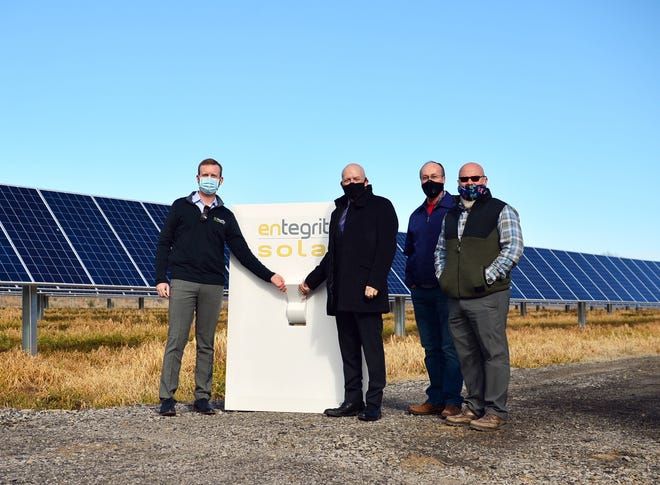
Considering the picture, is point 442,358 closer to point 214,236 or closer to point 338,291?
point 338,291

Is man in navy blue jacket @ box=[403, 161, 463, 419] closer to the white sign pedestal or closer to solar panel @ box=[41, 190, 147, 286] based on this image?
the white sign pedestal

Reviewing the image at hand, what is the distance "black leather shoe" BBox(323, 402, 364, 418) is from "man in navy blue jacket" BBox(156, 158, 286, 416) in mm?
1135

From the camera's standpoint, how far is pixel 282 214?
7.41 m

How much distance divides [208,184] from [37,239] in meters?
7.82

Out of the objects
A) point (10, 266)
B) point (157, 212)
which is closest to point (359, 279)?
point (10, 266)

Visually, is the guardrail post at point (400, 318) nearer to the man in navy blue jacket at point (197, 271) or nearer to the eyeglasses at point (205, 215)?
the man in navy blue jacket at point (197, 271)

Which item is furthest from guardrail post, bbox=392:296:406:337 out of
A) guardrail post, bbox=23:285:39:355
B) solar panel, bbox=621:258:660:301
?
solar panel, bbox=621:258:660:301

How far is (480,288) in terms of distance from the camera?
6203 millimetres

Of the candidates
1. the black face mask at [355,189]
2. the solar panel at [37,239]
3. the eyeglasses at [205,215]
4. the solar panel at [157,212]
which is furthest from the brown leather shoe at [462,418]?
the solar panel at [157,212]

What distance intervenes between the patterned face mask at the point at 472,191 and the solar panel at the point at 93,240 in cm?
853

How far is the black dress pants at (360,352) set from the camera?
6.66 m

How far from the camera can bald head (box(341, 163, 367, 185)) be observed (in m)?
6.77

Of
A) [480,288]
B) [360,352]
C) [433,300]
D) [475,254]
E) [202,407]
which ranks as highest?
[475,254]

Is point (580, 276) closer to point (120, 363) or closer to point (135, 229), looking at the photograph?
point (135, 229)
